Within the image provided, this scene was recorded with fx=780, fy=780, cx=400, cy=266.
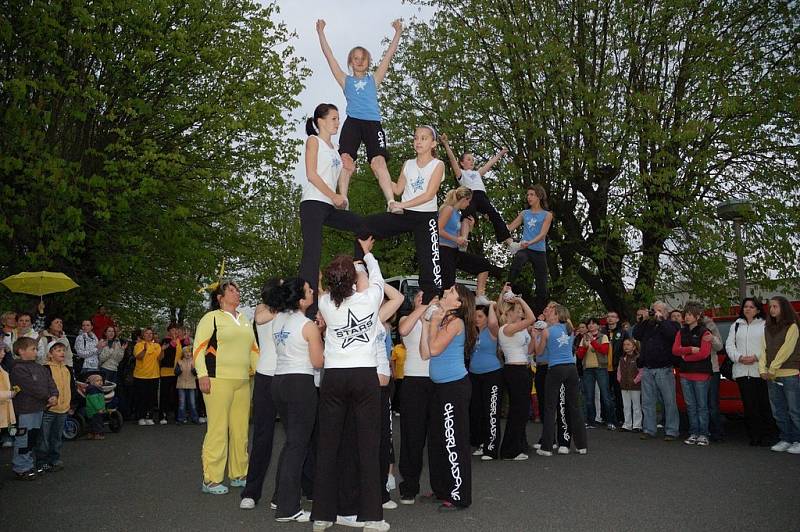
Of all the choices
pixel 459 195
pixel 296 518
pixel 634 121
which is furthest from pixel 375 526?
pixel 634 121

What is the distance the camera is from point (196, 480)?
9148mm

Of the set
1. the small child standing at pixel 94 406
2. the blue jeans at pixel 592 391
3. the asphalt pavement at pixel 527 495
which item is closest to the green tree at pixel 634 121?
the blue jeans at pixel 592 391

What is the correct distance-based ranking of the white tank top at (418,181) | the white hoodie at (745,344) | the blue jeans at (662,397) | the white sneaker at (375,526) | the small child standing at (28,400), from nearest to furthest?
the white sneaker at (375,526), the white tank top at (418,181), the small child standing at (28,400), the white hoodie at (745,344), the blue jeans at (662,397)

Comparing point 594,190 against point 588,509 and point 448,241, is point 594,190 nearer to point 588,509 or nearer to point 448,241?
point 448,241

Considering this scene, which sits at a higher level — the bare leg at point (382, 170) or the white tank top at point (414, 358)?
the bare leg at point (382, 170)

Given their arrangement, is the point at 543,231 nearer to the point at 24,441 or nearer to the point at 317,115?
the point at 317,115

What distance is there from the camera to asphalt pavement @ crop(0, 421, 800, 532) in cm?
670

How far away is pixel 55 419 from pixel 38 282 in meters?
5.97

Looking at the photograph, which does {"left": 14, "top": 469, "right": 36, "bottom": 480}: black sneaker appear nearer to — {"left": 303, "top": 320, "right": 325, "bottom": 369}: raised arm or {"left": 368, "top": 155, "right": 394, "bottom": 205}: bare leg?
{"left": 303, "top": 320, "right": 325, "bottom": 369}: raised arm

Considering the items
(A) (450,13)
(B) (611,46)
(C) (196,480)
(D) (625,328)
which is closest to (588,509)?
(C) (196,480)

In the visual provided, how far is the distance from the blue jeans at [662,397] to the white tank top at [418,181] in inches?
247

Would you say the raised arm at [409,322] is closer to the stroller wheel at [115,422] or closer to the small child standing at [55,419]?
the small child standing at [55,419]

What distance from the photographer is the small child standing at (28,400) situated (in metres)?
9.20

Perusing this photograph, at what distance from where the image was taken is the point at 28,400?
9219 millimetres
